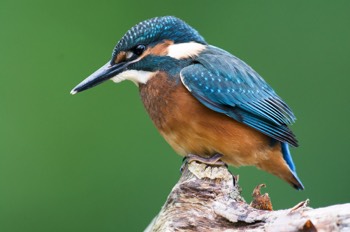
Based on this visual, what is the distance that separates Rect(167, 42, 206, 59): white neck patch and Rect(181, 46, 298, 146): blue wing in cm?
4

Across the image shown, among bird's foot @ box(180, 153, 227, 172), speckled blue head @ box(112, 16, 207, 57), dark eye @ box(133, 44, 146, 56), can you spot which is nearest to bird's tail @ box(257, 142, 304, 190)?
bird's foot @ box(180, 153, 227, 172)

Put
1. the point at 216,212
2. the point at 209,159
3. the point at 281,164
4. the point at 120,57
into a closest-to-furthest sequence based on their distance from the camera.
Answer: the point at 216,212
the point at 209,159
the point at 120,57
the point at 281,164

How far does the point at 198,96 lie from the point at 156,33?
0.36 meters

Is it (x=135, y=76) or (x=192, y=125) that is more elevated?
(x=135, y=76)

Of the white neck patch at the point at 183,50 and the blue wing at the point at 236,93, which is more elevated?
the white neck patch at the point at 183,50

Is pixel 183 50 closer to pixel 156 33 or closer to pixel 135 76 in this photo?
pixel 156 33

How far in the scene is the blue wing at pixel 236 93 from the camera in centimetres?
352

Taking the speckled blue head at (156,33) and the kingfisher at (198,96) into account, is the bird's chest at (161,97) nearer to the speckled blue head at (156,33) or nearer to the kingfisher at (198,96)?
the kingfisher at (198,96)

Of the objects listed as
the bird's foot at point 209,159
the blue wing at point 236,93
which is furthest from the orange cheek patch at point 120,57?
the bird's foot at point 209,159

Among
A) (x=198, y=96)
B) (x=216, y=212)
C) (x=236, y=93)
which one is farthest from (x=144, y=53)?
(x=216, y=212)

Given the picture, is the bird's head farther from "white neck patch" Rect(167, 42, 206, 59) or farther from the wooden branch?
the wooden branch

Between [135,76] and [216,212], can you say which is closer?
[216,212]

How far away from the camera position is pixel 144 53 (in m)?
3.58

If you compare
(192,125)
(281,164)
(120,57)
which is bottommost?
(281,164)
